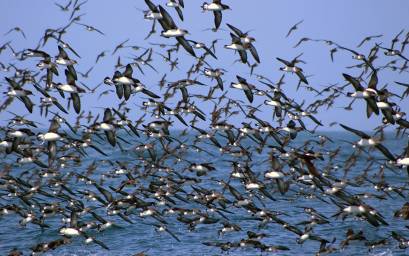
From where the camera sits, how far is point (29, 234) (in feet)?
112

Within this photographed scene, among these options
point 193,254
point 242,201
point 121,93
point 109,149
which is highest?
point 109,149

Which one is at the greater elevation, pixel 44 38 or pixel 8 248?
pixel 44 38

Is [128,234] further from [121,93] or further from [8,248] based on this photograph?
[121,93]

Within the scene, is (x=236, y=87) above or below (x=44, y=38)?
below

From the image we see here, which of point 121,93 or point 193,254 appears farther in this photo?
point 193,254

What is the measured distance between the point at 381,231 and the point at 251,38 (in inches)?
570

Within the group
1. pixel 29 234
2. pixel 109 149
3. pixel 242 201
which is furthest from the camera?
pixel 109 149

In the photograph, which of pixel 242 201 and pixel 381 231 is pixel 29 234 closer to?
pixel 242 201

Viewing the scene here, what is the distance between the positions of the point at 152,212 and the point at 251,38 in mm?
8374

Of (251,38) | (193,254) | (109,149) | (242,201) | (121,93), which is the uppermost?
(109,149)

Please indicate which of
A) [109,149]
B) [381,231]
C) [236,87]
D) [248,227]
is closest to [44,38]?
[236,87]

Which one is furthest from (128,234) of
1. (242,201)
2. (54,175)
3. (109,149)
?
(109,149)

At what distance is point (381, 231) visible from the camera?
36.3 meters

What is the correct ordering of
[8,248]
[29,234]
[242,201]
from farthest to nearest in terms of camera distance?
[29,234] → [8,248] → [242,201]
